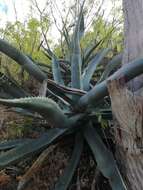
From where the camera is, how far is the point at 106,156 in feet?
7.19

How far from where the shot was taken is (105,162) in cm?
215

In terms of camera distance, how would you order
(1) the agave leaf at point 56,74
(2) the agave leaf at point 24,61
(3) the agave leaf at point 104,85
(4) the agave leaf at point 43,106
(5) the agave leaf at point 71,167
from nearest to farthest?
1. (4) the agave leaf at point 43,106
2. (3) the agave leaf at point 104,85
3. (2) the agave leaf at point 24,61
4. (5) the agave leaf at point 71,167
5. (1) the agave leaf at point 56,74

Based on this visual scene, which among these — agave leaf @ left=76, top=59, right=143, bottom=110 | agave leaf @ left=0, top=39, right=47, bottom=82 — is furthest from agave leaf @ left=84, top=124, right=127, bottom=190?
agave leaf @ left=0, top=39, right=47, bottom=82

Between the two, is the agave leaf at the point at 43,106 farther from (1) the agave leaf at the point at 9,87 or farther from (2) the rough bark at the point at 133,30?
(2) the rough bark at the point at 133,30

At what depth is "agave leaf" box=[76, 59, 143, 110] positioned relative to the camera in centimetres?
197

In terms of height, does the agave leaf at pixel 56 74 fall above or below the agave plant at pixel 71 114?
above

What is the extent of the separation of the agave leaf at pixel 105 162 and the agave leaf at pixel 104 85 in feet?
0.65

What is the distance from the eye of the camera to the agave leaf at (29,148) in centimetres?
222

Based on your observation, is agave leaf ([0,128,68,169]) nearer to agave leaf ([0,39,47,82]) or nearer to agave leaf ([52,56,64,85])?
agave leaf ([0,39,47,82])

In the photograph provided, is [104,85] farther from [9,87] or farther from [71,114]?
[9,87]

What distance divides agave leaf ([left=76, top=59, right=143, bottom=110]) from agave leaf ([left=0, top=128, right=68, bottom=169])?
23cm

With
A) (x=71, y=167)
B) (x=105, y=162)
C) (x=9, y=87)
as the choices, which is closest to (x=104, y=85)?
(x=105, y=162)

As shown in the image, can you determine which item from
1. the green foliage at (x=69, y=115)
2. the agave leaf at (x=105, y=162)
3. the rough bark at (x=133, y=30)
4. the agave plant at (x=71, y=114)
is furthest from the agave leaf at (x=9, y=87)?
the rough bark at (x=133, y=30)

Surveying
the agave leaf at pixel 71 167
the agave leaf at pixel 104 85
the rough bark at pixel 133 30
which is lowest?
the agave leaf at pixel 71 167
